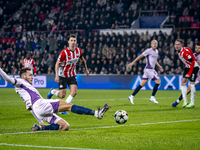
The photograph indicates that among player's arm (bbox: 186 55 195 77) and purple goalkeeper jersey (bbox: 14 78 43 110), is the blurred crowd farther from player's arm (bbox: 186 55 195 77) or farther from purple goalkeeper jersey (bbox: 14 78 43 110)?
purple goalkeeper jersey (bbox: 14 78 43 110)

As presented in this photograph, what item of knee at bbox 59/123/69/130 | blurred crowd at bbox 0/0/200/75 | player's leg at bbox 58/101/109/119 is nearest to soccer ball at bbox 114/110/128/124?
player's leg at bbox 58/101/109/119

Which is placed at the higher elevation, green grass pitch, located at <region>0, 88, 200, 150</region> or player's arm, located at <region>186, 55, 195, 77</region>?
player's arm, located at <region>186, 55, 195, 77</region>

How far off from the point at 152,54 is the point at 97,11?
560 inches

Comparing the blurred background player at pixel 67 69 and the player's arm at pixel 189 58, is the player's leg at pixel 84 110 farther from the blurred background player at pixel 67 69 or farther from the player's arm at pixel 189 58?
the player's arm at pixel 189 58

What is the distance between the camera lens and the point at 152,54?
37.3ft

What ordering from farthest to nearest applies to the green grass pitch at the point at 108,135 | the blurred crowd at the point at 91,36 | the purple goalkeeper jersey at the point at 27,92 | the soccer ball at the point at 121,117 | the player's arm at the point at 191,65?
the blurred crowd at the point at 91,36 → the player's arm at the point at 191,65 → the soccer ball at the point at 121,117 → the purple goalkeeper jersey at the point at 27,92 → the green grass pitch at the point at 108,135

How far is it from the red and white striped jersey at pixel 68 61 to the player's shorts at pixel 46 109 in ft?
9.32

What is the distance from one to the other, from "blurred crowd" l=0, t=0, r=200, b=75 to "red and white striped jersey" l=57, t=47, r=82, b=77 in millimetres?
11587

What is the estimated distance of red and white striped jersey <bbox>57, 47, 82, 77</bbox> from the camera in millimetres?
8094

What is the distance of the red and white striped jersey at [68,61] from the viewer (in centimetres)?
809

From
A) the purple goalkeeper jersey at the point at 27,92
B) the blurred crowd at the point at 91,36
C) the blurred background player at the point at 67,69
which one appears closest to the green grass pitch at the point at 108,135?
the purple goalkeeper jersey at the point at 27,92

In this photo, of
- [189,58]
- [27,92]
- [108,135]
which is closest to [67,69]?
[27,92]

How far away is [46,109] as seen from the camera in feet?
17.2

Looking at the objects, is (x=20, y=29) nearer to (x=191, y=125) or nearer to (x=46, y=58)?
(x=46, y=58)
